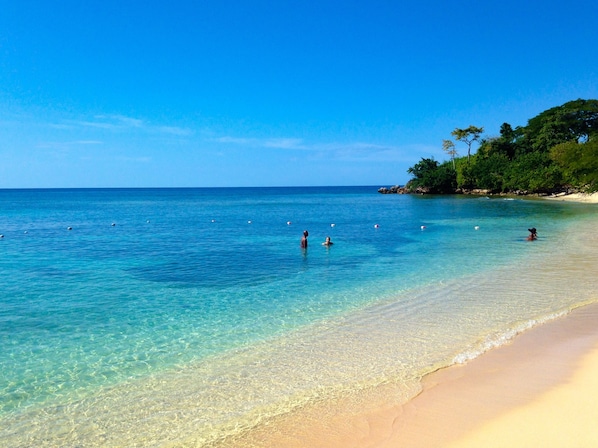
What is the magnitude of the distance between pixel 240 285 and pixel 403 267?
750cm

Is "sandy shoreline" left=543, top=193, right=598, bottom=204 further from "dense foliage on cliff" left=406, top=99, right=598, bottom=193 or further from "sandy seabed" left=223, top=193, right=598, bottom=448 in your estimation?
"sandy seabed" left=223, top=193, right=598, bottom=448

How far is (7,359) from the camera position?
9.25m

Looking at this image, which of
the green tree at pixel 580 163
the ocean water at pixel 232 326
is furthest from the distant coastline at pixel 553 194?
the ocean water at pixel 232 326

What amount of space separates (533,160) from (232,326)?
264ft

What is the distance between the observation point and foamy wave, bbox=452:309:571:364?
29.4 feet

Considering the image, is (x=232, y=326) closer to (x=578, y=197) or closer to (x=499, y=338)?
(x=499, y=338)

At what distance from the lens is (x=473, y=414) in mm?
6629

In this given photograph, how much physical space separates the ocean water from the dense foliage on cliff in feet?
161

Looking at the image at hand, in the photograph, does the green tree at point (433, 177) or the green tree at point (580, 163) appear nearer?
the green tree at point (580, 163)

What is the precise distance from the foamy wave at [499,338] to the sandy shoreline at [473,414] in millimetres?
268

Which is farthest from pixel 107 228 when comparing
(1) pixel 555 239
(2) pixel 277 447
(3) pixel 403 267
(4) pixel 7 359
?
(2) pixel 277 447

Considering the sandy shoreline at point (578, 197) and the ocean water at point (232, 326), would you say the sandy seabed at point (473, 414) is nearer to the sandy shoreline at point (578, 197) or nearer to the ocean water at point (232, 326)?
the ocean water at point (232, 326)

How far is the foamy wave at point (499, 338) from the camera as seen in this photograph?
895 cm

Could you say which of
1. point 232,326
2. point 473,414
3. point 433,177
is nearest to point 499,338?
point 473,414
